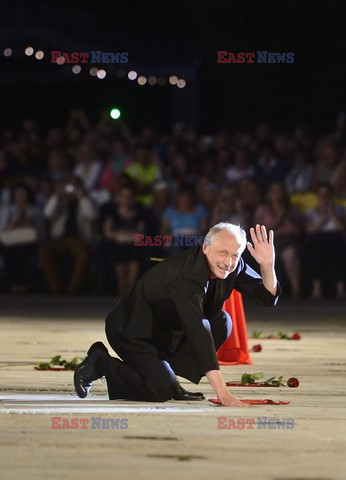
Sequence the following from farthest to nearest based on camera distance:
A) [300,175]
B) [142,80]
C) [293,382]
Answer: [142,80] → [300,175] → [293,382]

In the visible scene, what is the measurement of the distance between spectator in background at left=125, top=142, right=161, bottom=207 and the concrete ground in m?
7.77

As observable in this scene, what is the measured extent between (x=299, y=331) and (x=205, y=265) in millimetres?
6611

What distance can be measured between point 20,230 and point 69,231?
28.0 inches

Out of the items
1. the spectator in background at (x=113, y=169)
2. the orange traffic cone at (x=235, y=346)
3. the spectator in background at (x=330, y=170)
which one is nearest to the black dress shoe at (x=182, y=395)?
the orange traffic cone at (x=235, y=346)

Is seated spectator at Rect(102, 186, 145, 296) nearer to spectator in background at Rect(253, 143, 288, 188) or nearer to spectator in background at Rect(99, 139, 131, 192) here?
spectator in background at Rect(99, 139, 131, 192)

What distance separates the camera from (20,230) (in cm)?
2064

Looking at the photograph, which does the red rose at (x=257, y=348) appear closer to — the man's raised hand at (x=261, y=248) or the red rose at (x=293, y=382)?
the red rose at (x=293, y=382)

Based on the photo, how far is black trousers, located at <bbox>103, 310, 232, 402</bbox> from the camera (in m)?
8.78

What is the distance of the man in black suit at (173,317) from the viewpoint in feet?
27.5

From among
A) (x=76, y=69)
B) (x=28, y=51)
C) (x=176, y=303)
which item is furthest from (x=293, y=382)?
(x=76, y=69)

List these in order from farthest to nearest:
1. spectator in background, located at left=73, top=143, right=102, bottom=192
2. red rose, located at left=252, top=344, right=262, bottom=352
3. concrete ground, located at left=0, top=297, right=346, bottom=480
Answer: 1. spectator in background, located at left=73, top=143, right=102, bottom=192
2. red rose, located at left=252, top=344, right=262, bottom=352
3. concrete ground, located at left=0, top=297, right=346, bottom=480

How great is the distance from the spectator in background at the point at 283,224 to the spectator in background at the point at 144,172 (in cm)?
170

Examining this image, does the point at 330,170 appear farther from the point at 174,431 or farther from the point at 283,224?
the point at 174,431

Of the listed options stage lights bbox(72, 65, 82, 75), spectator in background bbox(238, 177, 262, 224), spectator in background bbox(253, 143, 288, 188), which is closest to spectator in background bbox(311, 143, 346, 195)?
spectator in background bbox(253, 143, 288, 188)
